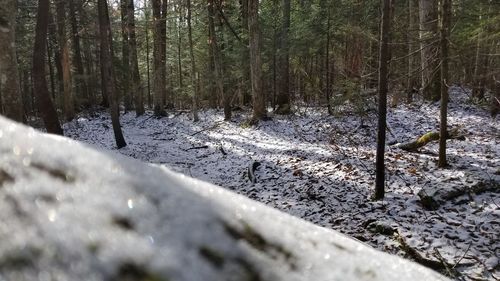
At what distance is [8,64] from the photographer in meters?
6.52

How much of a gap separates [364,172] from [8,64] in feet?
24.7

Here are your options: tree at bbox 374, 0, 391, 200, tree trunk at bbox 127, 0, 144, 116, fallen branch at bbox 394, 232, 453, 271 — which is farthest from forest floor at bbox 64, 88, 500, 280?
tree trunk at bbox 127, 0, 144, 116

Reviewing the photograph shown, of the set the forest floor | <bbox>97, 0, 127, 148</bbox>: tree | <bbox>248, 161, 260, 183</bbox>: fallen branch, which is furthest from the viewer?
<bbox>97, 0, 127, 148</bbox>: tree

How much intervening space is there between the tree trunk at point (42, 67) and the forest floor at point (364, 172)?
2513 millimetres

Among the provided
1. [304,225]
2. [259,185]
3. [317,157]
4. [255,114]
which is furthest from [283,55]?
[304,225]

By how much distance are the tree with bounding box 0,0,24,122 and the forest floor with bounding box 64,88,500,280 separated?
15.6 feet

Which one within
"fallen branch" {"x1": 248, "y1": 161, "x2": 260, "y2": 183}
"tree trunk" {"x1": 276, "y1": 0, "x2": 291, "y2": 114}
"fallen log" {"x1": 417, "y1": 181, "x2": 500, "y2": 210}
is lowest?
"fallen branch" {"x1": 248, "y1": 161, "x2": 260, "y2": 183}

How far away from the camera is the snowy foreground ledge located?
3.55 ft

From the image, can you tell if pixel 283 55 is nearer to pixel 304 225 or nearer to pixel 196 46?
pixel 196 46

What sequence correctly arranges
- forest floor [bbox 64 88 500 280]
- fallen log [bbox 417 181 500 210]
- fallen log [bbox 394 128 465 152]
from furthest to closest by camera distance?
1. fallen log [bbox 394 128 465 152]
2. fallen log [bbox 417 181 500 210]
3. forest floor [bbox 64 88 500 280]

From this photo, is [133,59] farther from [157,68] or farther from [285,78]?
[285,78]

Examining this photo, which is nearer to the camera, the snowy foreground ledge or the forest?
the snowy foreground ledge

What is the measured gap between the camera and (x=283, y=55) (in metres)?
19.0

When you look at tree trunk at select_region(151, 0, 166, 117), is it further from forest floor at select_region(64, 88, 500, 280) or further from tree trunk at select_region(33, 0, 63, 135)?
tree trunk at select_region(33, 0, 63, 135)
